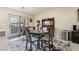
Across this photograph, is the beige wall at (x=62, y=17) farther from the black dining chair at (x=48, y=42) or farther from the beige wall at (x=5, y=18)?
the beige wall at (x=5, y=18)

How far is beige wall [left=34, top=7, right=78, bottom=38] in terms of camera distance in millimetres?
1716

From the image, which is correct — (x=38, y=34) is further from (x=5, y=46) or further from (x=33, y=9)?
(x=5, y=46)

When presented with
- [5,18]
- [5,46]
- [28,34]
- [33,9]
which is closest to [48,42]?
[28,34]

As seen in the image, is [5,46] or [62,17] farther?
[62,17]

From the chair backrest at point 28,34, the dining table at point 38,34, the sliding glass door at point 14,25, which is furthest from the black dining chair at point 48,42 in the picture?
the sliding glass door at point 14,25

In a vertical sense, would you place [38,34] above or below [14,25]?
below

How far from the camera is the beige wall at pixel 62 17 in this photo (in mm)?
1716

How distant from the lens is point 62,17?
1.80 m

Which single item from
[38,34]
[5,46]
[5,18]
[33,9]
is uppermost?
[33,9]

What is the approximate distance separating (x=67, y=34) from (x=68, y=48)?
281 millimetres

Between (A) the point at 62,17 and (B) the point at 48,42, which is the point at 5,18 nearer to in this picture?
(B) the point at 48,42

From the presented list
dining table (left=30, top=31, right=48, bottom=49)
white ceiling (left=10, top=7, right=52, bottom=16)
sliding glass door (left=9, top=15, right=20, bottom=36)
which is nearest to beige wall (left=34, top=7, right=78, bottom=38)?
white ceiling (left=10, top=7, right=52, bottom=16)
